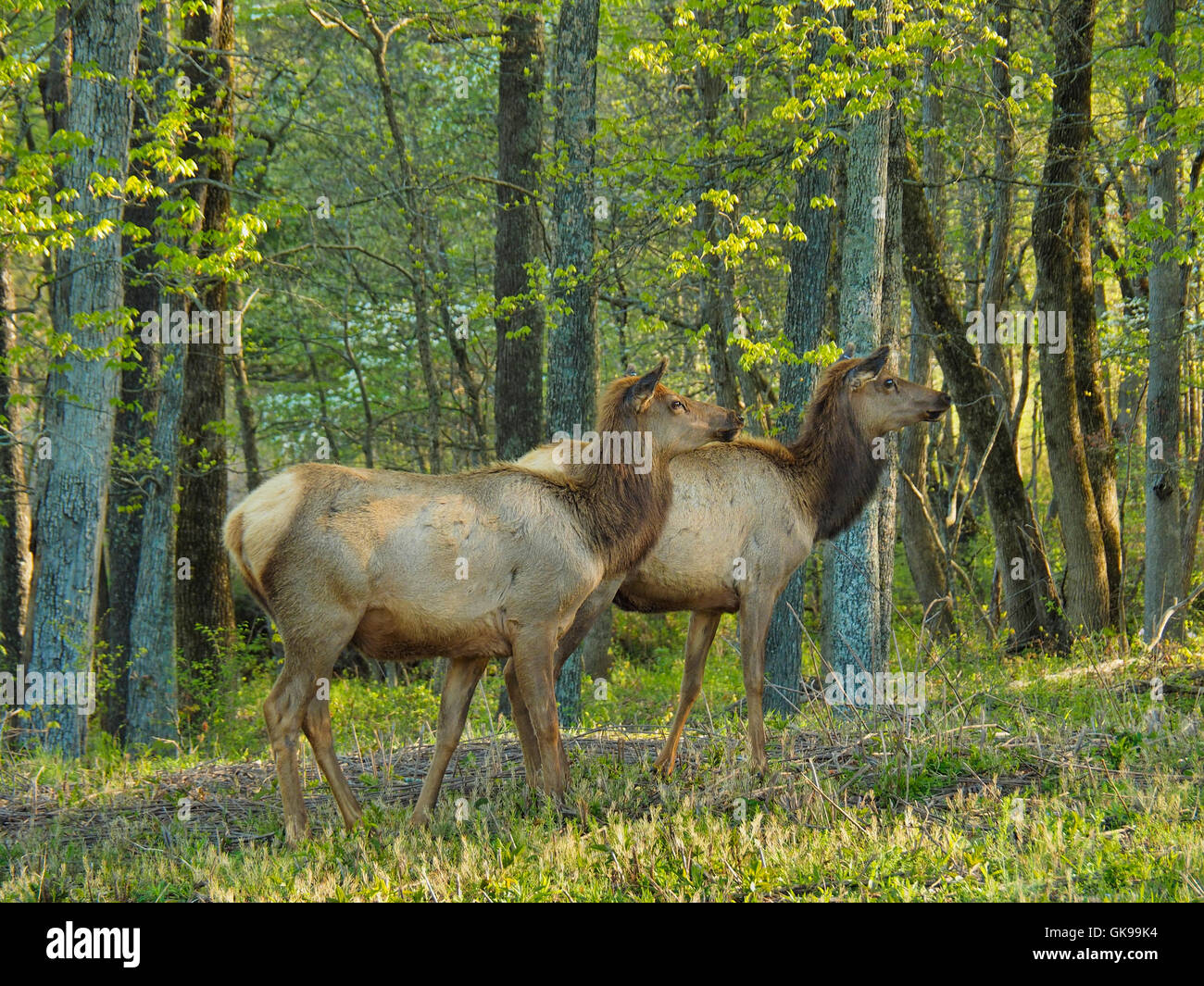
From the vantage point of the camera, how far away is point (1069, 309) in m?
15.1

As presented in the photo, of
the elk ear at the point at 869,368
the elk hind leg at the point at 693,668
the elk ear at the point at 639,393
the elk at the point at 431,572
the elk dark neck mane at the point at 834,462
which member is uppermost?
the elk ear at the point at 869,368

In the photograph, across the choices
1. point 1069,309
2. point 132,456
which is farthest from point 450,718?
point 1069,309

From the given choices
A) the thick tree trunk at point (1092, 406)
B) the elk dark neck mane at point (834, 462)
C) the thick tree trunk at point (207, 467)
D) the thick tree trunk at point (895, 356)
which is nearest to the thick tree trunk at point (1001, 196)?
the thick tree trunk at point (1092, 406)

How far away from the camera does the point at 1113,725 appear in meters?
7.93

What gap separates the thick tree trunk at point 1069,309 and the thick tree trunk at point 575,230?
6323 mm

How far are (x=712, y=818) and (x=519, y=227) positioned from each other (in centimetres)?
1072

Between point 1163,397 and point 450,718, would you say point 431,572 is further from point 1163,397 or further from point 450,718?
point 1163,397

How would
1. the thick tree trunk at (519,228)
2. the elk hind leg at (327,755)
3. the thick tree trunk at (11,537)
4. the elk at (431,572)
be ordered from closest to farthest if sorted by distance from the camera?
the elk at (431,572) → the elk hind leg at (327,755) → the thick tree trunk at (519,228) → the thick tree trunk at (11,537)

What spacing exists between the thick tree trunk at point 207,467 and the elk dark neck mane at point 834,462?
366 inches

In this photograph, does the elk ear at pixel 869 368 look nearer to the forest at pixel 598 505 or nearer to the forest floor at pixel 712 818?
the forest at pixel 598 505

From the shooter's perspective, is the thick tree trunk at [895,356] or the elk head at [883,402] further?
the thick tree trunk at [895,356]

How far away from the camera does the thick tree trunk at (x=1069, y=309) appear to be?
14.6 metres

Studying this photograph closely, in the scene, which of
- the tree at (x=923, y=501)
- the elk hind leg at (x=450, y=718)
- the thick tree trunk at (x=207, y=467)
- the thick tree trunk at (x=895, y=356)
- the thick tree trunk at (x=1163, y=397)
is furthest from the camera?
the tree at (x=923, y=501)

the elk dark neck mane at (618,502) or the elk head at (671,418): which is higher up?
the elk head at (671,418)
